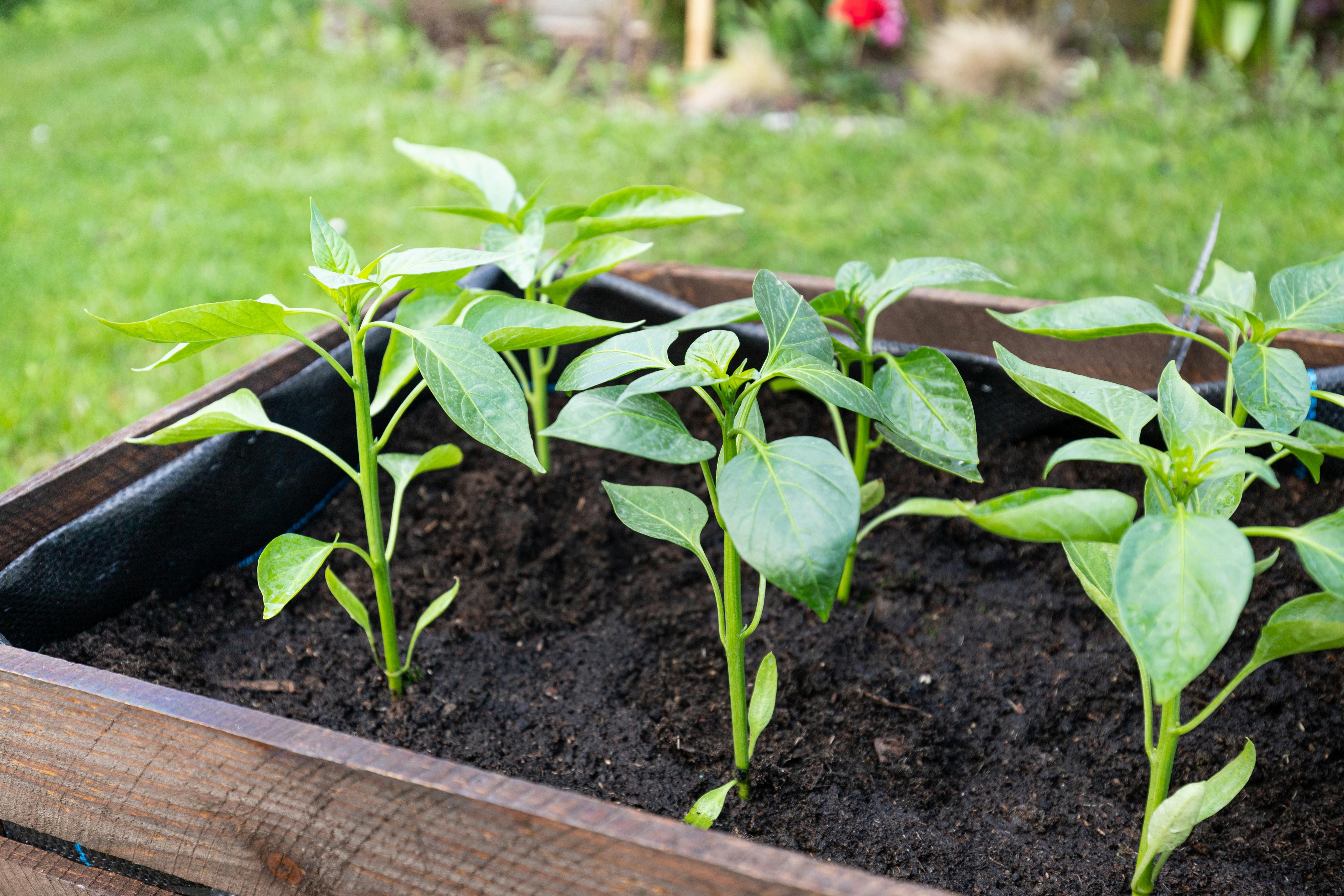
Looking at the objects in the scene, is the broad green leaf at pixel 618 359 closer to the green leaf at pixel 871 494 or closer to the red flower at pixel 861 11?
the green leaf at pixel 871 494

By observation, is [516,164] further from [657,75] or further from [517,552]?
[517,552]

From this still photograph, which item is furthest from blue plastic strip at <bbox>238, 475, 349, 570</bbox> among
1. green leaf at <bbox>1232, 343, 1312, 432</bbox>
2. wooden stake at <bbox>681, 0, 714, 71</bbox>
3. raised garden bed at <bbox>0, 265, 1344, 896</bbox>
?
wooden stake at <bbox>681, 0, 714, 71</bbox>

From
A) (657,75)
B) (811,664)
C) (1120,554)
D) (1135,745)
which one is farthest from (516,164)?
(1120,554)

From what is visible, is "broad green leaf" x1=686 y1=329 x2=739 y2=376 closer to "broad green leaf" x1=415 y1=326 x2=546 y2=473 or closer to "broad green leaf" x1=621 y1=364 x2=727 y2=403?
"broad green leaf" x1=621 y1=364 x2=727 y2=403

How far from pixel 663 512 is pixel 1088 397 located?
0.41m

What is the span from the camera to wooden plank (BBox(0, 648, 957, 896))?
0.72 m

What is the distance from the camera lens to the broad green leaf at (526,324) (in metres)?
0.98

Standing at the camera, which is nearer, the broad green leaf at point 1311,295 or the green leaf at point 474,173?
the broad green leaf at point 1311,295

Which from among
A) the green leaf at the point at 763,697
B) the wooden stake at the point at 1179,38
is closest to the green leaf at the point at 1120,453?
the green leaf at the point at 763,697

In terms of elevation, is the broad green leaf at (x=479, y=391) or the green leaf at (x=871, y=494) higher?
the broad green leaf at (x=479, y=391)

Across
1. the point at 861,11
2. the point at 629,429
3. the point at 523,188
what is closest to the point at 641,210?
the point at 629,429

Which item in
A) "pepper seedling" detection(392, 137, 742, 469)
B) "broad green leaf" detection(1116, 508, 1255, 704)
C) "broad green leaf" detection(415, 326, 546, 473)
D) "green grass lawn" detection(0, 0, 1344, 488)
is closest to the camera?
"broad green leaf" detection(1116, 508, 1255, 704)

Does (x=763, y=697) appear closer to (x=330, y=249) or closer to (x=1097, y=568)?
(x=1097, y=568)

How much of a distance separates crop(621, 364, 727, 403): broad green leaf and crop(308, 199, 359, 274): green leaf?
357 mm
